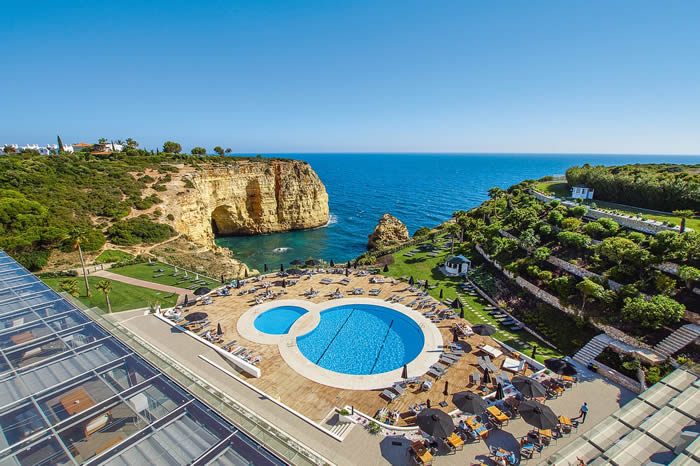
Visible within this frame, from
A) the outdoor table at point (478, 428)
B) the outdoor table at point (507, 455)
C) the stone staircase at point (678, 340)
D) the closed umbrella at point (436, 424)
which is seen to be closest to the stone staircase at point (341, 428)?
the closed umbrella at point (436, 424)

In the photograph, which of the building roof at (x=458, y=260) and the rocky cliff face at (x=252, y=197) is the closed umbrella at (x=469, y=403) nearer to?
the building roof at (x=458, y=260)

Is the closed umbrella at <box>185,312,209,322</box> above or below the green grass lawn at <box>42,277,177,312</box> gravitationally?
above

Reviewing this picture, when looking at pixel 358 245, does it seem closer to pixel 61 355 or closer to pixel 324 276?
pixel 324 276

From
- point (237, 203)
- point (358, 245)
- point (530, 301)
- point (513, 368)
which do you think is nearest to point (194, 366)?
point (513, 368)

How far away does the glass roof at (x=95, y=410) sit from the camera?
24.3 feet

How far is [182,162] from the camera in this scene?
68.6 m

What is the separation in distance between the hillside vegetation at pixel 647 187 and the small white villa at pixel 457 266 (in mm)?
24995

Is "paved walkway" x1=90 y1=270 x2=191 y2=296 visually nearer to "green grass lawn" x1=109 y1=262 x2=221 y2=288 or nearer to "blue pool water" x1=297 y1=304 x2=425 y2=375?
"green grass lawn" x1=109 y1=262 x2=221 y2=288

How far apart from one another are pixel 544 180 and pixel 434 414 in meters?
71.9

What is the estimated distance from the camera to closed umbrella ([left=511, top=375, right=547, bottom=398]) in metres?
16.2

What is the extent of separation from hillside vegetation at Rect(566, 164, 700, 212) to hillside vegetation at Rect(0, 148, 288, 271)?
2528 inches

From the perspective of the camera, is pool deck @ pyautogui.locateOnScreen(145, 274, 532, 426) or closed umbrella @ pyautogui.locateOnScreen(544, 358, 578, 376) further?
closed umbrella @ pyautogui.locateOnScreen(544, 358, 578, 376)

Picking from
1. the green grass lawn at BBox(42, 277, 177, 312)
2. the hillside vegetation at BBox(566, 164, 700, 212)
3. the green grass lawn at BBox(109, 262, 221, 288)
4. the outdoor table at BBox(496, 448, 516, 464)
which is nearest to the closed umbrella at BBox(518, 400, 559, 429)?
the outdoor table at BBox(496, 448, 516, 464)

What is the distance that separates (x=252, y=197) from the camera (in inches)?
2763
